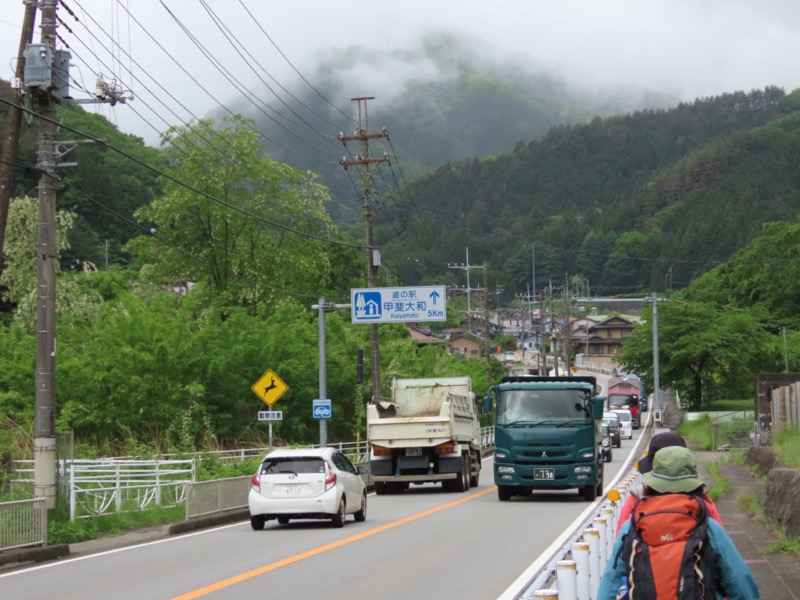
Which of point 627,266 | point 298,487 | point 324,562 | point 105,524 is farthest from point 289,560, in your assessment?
point 627,266

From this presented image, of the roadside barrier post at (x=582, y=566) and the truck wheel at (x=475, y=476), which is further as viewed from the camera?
the truck wheel at (x=475, y=476)

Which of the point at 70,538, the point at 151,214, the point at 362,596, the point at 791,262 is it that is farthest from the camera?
the point at 791,262

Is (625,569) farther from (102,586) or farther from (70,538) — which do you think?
(70,538)

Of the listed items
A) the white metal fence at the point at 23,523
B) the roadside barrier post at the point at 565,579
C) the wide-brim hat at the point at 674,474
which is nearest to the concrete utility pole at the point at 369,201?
the white metal fence at the point at 23,523

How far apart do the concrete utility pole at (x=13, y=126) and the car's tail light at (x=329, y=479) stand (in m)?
6.86

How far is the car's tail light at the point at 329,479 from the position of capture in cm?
2122

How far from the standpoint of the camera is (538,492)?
3297 centimetres

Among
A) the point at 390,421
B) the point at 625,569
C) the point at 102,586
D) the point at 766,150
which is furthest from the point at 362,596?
the point at 766,150

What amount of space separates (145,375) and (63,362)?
3.09m

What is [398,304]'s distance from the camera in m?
40.8

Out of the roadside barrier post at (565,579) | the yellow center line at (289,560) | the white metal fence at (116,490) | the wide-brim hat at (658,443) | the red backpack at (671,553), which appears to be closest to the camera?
the red backpack at (671,553)

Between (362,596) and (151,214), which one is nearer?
(362,596)

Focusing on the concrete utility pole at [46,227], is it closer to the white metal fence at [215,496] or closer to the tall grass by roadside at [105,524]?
the tall grass by roadside at [105,524]

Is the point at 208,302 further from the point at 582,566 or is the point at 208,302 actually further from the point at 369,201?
the point at 582,566
